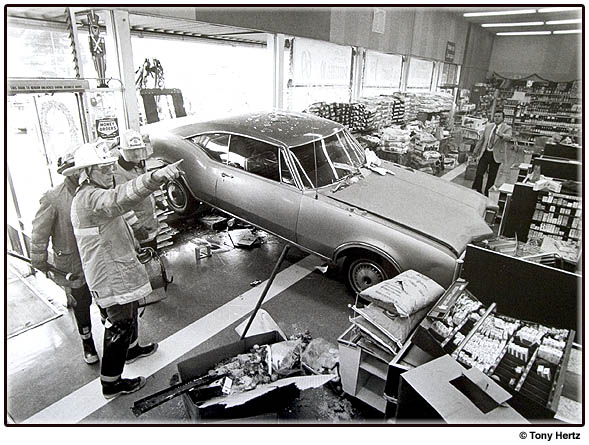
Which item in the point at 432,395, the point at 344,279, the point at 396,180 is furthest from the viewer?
the point at 396,180

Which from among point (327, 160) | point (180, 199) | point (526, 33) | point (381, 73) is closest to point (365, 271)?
point (327, 160)

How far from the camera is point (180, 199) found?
17.6 feet

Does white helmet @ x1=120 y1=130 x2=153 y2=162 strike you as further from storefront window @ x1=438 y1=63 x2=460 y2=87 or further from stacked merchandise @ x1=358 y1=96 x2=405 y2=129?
storefront window @ x1=438 y1=63 x2=460 y2=87

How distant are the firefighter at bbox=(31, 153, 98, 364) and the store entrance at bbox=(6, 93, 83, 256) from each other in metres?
1.09

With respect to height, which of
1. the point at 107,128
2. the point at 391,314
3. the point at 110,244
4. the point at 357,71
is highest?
the point at 357,71

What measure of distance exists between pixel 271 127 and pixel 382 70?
7.47 m

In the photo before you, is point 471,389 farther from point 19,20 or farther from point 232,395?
point 19,20

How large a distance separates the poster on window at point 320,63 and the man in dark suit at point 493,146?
355 cm

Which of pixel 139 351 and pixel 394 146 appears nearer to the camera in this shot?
pixel 139 351

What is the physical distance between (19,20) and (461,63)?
16.3 meters

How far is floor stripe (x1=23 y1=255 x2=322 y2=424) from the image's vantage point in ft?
8.62

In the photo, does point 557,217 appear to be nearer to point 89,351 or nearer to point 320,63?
point 89,351

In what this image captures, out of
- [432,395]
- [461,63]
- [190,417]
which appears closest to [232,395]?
[190,417]

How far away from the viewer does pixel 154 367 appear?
3053 millimetres
